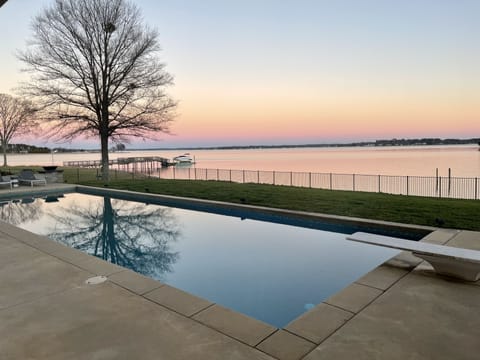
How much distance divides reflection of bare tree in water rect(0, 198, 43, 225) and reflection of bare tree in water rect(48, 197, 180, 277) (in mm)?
735

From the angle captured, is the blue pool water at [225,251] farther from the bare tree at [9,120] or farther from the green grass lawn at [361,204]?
the bare tree at [9,120]

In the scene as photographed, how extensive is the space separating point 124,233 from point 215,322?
6.55 metres

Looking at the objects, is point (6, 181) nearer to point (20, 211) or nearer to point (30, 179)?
point (30, 179)

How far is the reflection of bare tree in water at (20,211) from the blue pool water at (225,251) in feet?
0.10

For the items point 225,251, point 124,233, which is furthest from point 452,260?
point 124,233

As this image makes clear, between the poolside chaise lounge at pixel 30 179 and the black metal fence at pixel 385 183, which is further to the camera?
the black metal fence at pixel 385 183

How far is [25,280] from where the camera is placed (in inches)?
173

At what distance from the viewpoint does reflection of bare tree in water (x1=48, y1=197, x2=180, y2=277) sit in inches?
273

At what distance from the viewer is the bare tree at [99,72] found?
1917 centimetres

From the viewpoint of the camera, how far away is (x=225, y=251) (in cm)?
744

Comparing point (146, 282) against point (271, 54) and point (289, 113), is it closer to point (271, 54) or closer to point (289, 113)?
point (271, 54)

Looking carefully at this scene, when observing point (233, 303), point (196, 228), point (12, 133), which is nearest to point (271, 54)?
point (196, 228)

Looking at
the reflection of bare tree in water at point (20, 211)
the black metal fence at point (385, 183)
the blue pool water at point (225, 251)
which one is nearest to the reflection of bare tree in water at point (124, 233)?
the blue pool water at point (225, 251)

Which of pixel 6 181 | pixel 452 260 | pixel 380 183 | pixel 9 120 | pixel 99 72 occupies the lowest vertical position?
pixel 380 183
